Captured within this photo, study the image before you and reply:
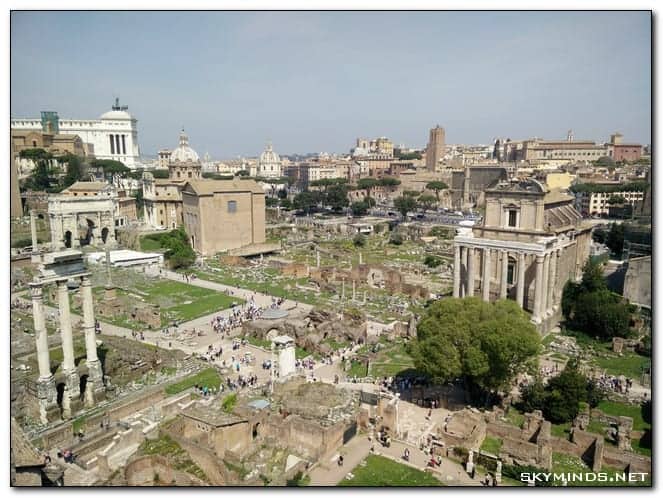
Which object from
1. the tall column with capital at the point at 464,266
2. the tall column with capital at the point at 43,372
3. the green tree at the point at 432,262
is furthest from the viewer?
the green tree at the point at 432,262

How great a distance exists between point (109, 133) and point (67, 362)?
330 ft

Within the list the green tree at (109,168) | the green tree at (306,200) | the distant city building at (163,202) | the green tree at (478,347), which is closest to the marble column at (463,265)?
the green tree at (478,347)

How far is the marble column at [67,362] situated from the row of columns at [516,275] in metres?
20.2

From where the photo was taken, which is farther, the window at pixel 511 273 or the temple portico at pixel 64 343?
the window at pixel 511 273

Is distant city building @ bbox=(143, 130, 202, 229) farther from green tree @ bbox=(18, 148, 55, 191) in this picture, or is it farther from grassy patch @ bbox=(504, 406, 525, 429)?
grassy patch @ bbox=(504, 406, 525, 429)

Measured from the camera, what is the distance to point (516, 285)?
30625mm

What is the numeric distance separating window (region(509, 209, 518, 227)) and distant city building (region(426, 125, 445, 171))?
371 ft

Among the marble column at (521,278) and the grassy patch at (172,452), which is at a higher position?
the marble column at (521,278)

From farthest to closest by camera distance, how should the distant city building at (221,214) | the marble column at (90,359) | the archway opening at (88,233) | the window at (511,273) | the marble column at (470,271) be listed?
the archway opening at (88,233) → the distant city building at (221,214) → the marble column at (470,271) → the window at (511,273) → the marble column at (90,359)

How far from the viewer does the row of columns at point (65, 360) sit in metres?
19.2

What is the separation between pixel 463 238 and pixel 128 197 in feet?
180

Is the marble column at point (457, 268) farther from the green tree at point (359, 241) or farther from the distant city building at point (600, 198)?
the distant city building at point (600, 198)

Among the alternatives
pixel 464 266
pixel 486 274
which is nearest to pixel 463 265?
pixel 464 266

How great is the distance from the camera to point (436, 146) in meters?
143
